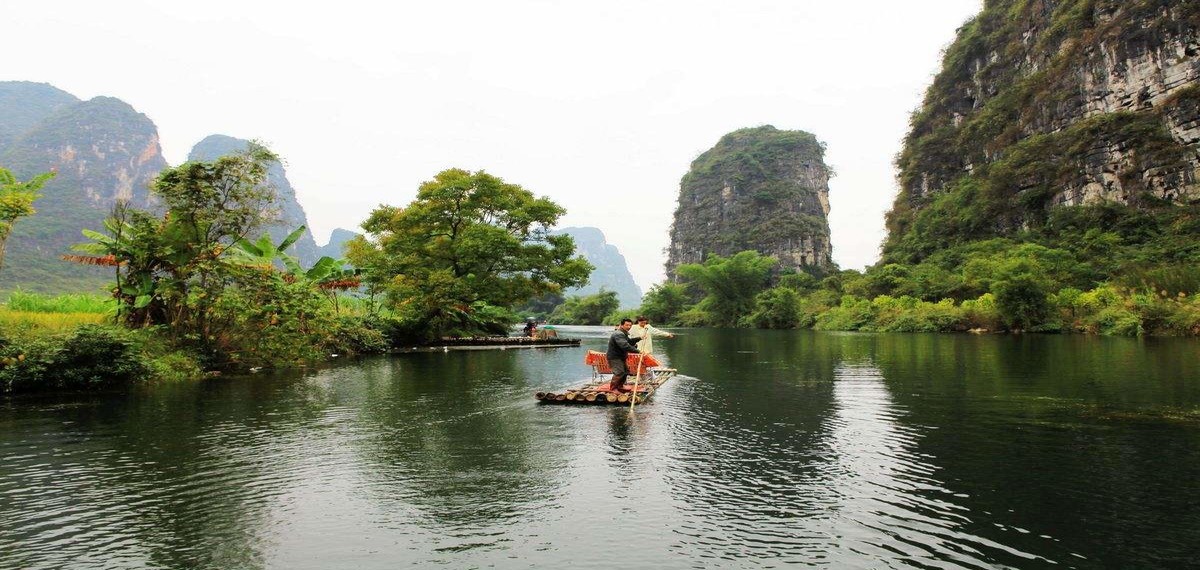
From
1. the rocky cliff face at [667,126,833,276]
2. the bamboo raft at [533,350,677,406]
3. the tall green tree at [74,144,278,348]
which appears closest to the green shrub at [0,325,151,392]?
the tall green tree at [74,144,278,348]

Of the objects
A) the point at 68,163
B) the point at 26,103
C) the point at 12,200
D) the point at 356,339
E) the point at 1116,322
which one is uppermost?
the point at 26,103

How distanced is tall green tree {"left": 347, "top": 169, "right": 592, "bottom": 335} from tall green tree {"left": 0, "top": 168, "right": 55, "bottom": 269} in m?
18.9

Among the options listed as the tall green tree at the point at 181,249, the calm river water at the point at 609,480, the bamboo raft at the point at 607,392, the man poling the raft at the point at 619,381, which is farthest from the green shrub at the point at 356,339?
the man poling the raft at the point at 619,381

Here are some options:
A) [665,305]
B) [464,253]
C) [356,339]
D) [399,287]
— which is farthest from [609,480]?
[665,305]

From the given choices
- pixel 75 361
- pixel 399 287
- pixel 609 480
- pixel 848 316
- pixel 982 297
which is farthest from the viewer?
pixel 848 316

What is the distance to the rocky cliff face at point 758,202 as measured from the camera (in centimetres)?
15888

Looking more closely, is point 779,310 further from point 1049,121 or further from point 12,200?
point 12,200

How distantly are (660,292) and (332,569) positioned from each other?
364 feet

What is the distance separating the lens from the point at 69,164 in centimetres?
12838

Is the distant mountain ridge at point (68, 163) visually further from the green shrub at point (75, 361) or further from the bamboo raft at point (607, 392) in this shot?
the bamboo raft at point (607, 392)

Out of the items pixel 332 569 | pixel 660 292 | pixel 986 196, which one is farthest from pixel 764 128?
pixel 332 569

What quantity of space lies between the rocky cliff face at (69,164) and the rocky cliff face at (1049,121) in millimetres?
102336

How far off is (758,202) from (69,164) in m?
154

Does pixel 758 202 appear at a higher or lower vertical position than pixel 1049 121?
higher
